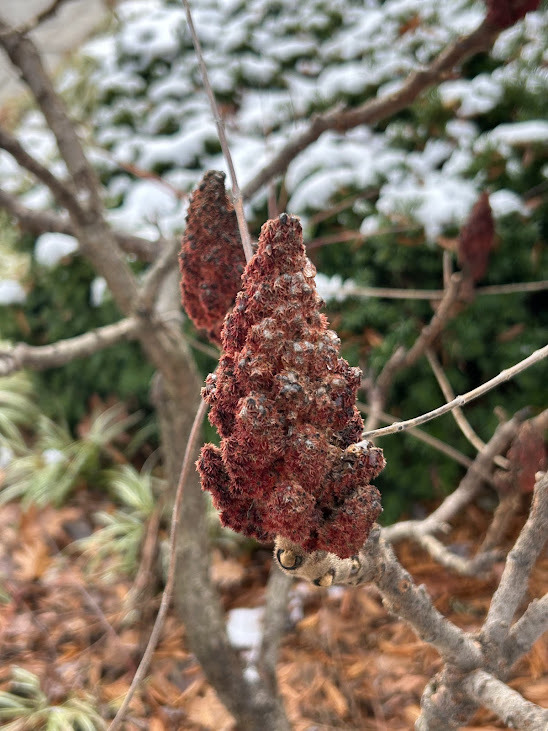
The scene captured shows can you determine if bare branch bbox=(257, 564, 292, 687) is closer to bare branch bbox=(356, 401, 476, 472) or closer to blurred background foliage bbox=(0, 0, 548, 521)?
bare branch bbox=(356, 401, 476, 472)

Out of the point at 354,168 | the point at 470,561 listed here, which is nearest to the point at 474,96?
the point at 354,168

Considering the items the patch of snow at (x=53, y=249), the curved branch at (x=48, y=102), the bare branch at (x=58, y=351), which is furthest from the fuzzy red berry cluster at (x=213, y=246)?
the patch of snow at (x=53, y=249)

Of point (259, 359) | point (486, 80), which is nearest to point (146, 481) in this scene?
point (486, 80)

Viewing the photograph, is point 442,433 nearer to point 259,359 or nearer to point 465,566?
point 465,566

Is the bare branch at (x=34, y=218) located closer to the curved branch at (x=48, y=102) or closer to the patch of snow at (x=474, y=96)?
the curved branch at (x=48, y=102)

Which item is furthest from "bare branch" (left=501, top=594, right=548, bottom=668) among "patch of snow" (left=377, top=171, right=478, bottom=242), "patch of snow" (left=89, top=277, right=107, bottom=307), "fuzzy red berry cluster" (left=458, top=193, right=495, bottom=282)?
"patch of snow" (left=89, top=277, right=107, bottom=307)

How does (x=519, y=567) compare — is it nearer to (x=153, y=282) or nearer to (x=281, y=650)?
(x=153, y=282)
